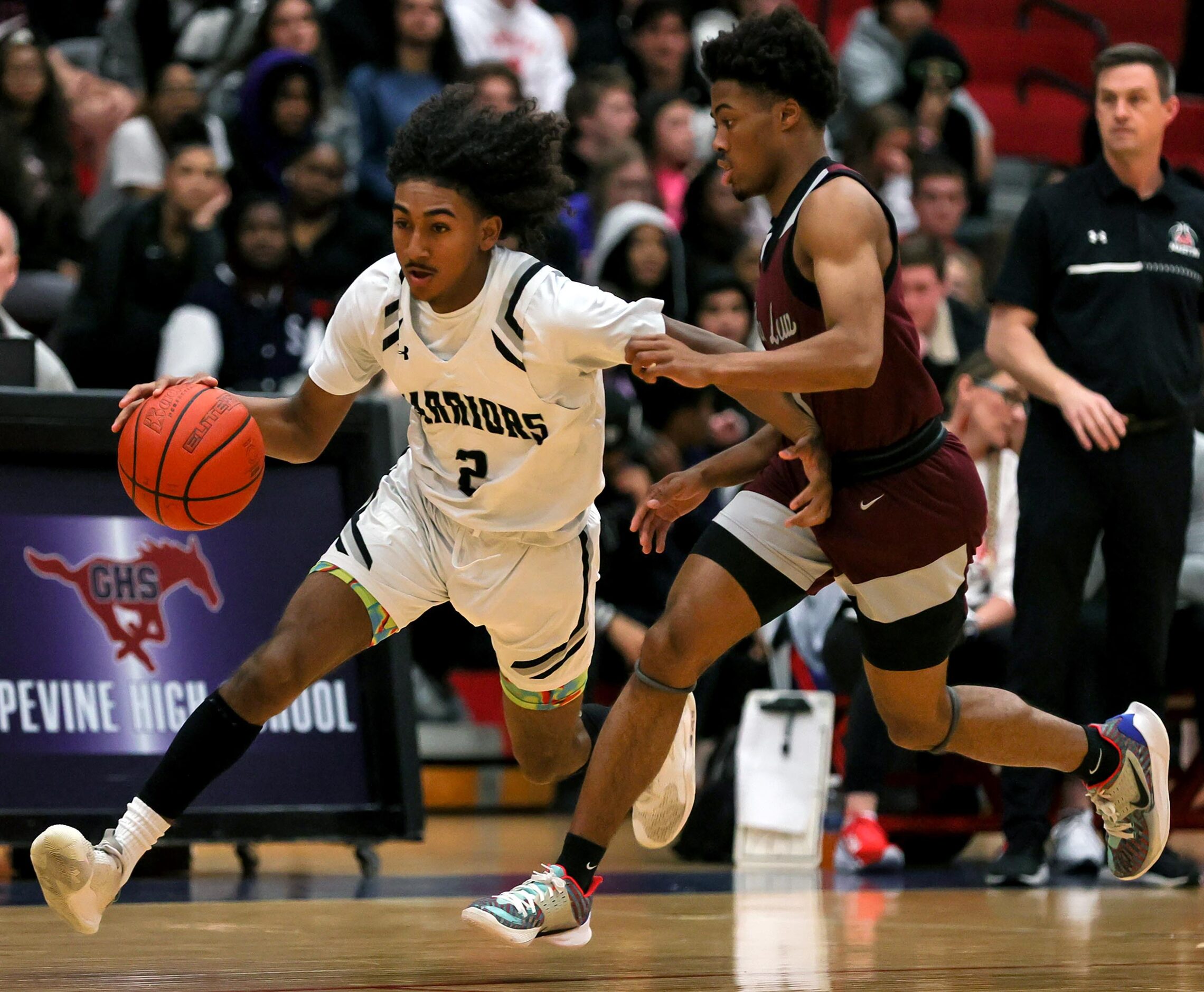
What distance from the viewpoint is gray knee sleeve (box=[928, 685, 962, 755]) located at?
16.2ft

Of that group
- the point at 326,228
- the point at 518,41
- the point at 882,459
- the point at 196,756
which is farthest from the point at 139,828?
the point at 518,41

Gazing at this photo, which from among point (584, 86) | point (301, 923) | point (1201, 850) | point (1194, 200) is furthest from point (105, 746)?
point (584, 86)

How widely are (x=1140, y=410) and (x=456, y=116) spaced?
9.66 feet

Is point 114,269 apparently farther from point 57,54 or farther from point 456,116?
point 456,116

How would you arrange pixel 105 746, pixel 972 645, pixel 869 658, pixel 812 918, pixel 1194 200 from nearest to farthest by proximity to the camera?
pixel 869 658
pixel 812 918
pixel 105 746
pixel 1194 200
pixel 972 645

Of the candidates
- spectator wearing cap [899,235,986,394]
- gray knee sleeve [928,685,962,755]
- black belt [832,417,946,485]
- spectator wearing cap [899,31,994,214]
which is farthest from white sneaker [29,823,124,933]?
spectator wearing cap [899,31,994,214]

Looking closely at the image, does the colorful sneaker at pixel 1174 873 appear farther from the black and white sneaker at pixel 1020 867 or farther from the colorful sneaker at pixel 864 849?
the colorful sneaker at pixel 864 849

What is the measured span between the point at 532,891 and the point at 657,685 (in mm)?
634

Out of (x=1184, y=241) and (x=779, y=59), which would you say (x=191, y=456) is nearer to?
(x=779, y=59)

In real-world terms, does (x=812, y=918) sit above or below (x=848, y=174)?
below

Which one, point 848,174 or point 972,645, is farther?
point 972,645

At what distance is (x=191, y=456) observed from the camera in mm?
4480

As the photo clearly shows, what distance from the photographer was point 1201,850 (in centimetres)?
835

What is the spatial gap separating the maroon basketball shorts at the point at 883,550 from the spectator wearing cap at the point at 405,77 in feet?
20.3
